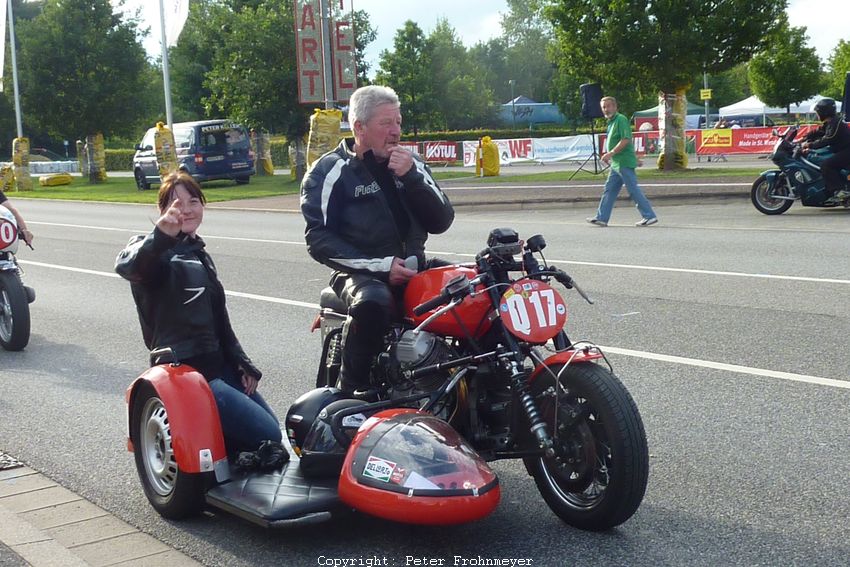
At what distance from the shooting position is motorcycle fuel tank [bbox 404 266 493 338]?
4.35 m

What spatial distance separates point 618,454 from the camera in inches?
153

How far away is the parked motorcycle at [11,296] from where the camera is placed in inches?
341

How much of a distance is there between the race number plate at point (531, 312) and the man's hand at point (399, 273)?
67 cm

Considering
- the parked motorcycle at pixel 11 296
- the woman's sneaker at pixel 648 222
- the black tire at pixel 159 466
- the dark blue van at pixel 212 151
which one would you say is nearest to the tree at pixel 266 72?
the dark blue van at pixel 212 151

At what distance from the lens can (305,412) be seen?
467cm

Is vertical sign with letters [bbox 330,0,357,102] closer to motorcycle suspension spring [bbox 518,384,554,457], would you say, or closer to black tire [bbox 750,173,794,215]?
black tire [bbox 750,173,794,215]

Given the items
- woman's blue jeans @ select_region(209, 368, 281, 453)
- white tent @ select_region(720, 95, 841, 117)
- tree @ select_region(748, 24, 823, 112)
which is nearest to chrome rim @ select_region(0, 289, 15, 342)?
woman's blue jeans @ select_region(209, 368, 281, 453)

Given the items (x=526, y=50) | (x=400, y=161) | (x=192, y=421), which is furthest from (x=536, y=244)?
(x=526, y=50)

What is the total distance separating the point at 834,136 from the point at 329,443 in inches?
531

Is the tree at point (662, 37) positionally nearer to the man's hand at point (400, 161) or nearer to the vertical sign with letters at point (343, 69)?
the vertical sign with letters at point (343, 69)

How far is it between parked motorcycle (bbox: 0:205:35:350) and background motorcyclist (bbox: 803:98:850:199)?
38.1 ft

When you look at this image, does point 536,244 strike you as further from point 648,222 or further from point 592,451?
point 648,222

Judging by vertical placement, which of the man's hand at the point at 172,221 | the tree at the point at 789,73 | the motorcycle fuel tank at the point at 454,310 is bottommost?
the motorcycle fuel tank at the point at 454,310

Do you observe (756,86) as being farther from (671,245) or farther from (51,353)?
(51,353)
